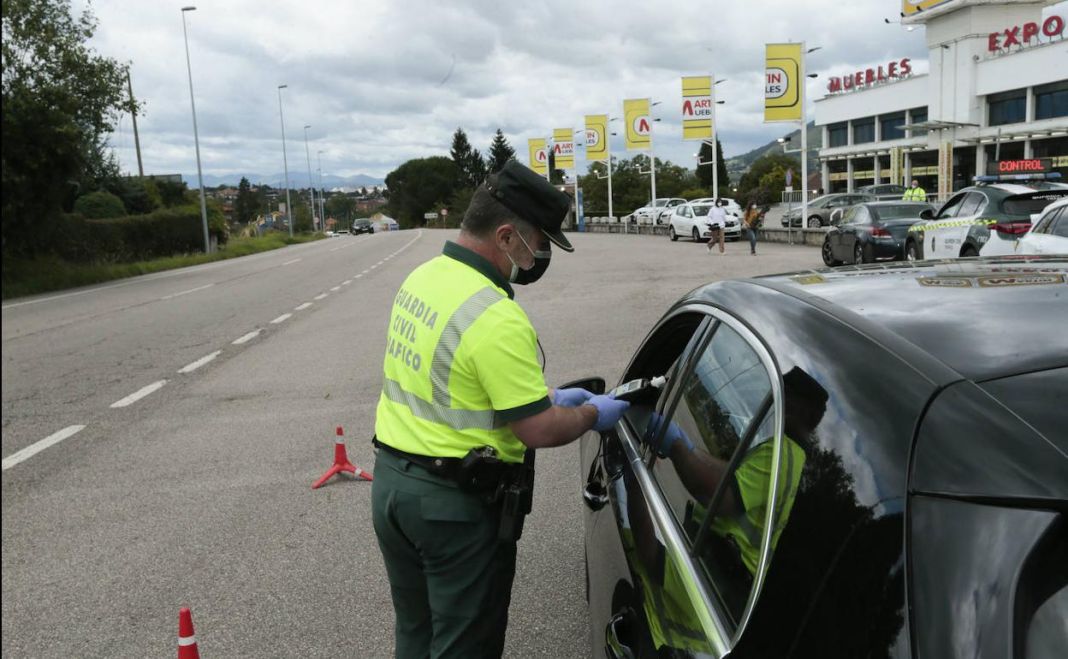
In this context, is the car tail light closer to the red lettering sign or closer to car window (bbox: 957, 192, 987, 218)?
car window (bbox: 957, 192, 987, 218)

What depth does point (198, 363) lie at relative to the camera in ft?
35.7

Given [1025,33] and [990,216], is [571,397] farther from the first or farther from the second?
[1025,33]

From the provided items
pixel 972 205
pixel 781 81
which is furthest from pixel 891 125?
pixel 972 205

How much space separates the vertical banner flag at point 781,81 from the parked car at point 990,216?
17.3 metres

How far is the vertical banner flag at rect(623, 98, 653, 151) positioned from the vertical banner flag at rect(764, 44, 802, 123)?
1795 centimetres

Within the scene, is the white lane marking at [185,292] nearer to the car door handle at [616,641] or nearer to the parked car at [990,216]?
the parked car at [990,216]

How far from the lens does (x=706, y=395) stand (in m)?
2.31

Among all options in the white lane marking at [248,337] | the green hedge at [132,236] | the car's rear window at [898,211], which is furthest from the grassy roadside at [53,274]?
the car's rear window at [898,211]

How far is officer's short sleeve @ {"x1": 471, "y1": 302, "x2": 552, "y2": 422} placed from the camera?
2.26 m

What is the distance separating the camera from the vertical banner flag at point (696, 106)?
39156 mm

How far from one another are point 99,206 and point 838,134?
63.8 m

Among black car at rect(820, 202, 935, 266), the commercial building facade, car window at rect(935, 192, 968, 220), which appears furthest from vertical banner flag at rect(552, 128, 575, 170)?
car window at rect(935, 192, 968, 220)

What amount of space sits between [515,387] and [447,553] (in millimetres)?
500

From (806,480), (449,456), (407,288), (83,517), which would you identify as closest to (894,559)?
(806,480)
